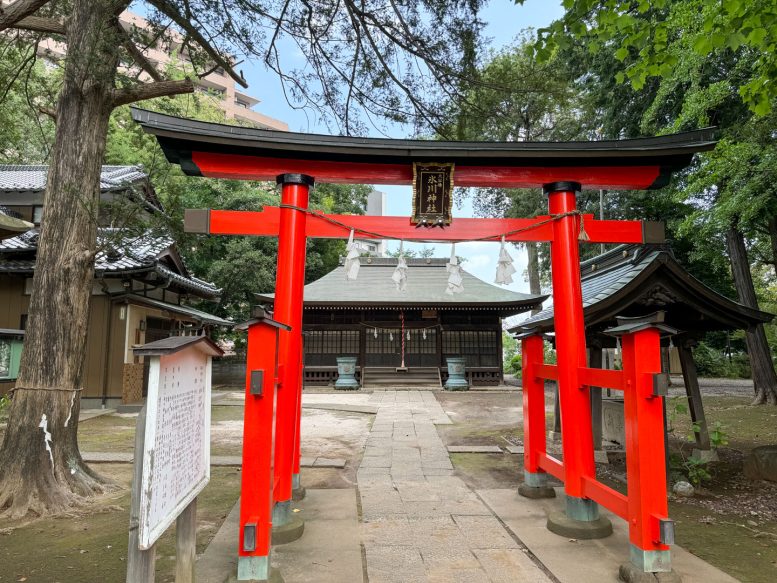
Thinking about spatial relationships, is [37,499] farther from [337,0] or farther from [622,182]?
[337,0]

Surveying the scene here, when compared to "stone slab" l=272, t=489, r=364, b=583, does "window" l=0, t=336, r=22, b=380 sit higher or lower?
higher

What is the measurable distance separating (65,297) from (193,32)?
3.57m

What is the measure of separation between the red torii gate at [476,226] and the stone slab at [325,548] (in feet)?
0.66

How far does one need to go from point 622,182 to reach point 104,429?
9.58 metres

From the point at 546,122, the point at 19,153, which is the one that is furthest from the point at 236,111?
the point at 546,122

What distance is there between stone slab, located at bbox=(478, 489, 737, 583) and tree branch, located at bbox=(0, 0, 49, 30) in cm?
653

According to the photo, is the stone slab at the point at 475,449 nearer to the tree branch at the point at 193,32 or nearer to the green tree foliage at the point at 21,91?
the tree branch at the point at 193,32

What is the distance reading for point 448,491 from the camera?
5160 millimetres

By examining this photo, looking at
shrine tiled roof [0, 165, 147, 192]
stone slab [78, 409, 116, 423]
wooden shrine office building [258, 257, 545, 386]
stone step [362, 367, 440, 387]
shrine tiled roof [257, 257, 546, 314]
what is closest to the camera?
stone slab [78, 409, 116, 423]

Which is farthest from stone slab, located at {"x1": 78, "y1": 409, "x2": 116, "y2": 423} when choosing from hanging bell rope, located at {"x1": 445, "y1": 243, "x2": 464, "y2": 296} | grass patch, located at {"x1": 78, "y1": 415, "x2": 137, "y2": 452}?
hanging bell rope, located at {"x1": 445, "y1": 243, "x2": 464, "y2": 296}

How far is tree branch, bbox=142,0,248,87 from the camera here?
220 inches

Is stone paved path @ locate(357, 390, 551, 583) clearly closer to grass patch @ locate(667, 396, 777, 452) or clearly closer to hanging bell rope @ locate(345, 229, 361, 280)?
hanging bell rope @ locate(345, 229, 361, 280)

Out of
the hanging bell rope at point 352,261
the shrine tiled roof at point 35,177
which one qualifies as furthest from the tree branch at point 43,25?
the shrine tiled roof at point 35,177

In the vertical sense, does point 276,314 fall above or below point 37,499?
above
